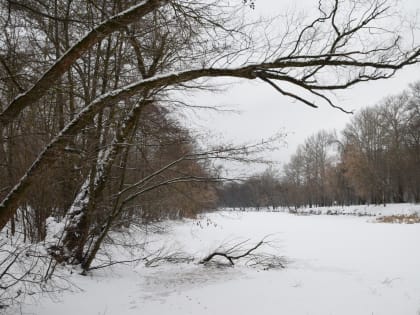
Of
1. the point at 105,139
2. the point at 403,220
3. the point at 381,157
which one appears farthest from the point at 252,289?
the point at 381,157

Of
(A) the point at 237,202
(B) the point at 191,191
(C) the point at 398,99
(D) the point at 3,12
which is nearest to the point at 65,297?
(B) the point at 191,191

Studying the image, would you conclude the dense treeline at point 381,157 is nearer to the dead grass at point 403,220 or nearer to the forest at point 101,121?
the dead grass at point 403,220

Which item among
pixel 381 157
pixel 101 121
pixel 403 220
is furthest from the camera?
pixel 381 157

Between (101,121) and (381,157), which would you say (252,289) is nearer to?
(101,121)

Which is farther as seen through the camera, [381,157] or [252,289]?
[381,157]

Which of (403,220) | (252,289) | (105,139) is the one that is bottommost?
(252,289)

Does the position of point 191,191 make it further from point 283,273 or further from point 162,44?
point 162,44

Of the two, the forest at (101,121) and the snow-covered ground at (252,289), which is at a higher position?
the forest at (101,121)

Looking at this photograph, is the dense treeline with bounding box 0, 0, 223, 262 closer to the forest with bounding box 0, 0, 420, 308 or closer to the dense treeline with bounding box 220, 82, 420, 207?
the forest with bounding box 0, 0, 420, 308

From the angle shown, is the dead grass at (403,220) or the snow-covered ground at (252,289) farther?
the dead grass at (403,220)

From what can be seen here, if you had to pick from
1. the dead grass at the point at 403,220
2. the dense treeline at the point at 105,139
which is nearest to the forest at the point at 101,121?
the dense treeline at the point at 105,139

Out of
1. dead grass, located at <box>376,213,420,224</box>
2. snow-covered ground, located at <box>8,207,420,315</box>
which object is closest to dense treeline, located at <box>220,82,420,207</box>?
dead grass, located at <box>376,213,420,224</box>

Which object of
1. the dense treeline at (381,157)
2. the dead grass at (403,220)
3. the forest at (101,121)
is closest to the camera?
the forest at (101,121)

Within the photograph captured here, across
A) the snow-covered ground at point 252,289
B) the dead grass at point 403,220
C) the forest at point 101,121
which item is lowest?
the snow-covered ground at point 252,289
